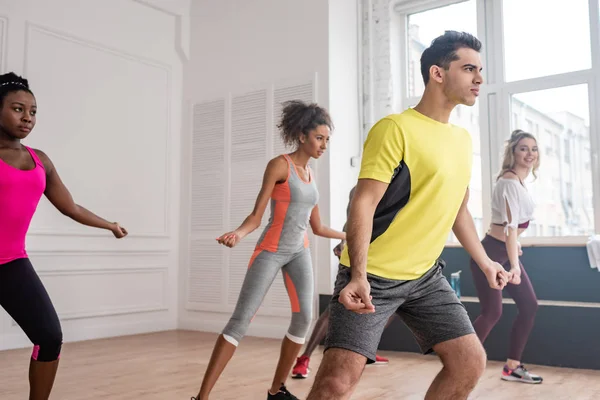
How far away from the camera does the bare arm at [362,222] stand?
148 cm

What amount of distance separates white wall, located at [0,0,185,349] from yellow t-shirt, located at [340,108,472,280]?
12.5ft

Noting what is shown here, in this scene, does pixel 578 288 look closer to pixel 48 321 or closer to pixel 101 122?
pixel 48 321

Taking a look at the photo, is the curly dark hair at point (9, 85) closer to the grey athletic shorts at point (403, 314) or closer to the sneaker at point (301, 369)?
the grey athletic shorts at point (403, 314)

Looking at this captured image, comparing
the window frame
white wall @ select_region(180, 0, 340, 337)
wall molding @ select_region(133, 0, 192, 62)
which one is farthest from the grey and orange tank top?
wall molding @ select_region(133, 0, 192, 62)

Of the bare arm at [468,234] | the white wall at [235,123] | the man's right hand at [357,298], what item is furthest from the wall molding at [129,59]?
the man's right hand at [357,298]

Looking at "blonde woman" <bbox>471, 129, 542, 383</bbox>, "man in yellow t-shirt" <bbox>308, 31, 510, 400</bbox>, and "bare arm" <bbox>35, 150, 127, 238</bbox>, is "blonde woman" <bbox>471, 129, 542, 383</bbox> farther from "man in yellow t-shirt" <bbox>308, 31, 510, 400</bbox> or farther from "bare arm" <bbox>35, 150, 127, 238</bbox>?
"bare arm" <bbox>35, 150, 127, 238</bbox>

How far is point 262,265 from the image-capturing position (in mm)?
2633

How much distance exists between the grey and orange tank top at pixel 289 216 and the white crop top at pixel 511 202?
48.5 inches

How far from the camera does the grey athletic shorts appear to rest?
1.52 meters

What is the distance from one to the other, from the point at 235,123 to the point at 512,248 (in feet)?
10.3

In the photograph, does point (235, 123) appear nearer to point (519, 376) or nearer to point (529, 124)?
point (529, 124)

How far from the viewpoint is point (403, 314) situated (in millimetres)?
1754

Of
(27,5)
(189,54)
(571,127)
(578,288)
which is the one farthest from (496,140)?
(27,5)

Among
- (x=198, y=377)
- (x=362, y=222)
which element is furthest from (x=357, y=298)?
(x=198, y=377)
